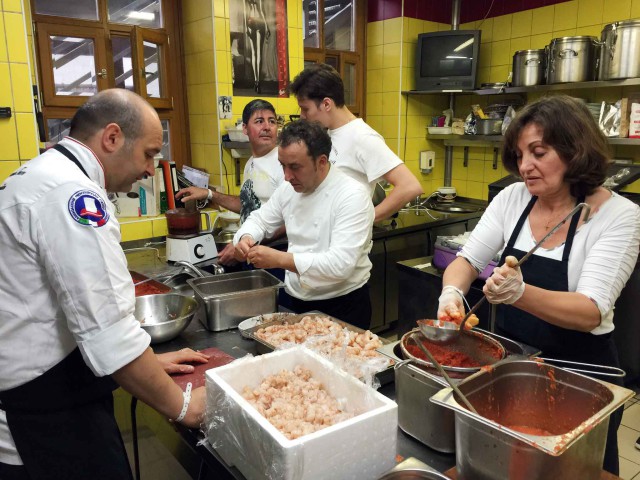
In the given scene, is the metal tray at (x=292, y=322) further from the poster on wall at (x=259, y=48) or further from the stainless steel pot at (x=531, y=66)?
the stainless steel pot at (x=531, y=66)

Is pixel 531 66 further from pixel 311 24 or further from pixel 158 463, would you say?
pixel 158 463

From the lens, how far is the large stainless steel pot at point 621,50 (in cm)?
315

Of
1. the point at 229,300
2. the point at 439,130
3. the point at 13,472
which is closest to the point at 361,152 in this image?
the point at 229,300

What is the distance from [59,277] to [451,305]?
105 cm

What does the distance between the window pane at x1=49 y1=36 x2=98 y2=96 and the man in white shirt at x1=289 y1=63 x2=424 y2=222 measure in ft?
5.10

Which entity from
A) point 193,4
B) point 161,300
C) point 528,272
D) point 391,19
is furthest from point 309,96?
point 391,19

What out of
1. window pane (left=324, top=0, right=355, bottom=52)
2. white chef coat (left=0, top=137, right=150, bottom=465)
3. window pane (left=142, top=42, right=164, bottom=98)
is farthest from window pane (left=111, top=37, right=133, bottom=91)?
white chef coat (left=0, top=137, right=150, bottom=465)

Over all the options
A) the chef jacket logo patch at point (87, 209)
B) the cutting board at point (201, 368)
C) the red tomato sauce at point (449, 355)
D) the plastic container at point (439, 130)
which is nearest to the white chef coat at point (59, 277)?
the chef jacket logo patch at point (87, 209)

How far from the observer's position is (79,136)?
1237 mm

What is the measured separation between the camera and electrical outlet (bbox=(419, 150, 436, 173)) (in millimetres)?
4855

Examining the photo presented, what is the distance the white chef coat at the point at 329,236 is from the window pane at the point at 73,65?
1.84 m

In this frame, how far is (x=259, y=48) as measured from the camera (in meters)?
3.63

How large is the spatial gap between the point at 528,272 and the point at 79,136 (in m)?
1.33

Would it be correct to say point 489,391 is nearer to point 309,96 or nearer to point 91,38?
point 309,96
